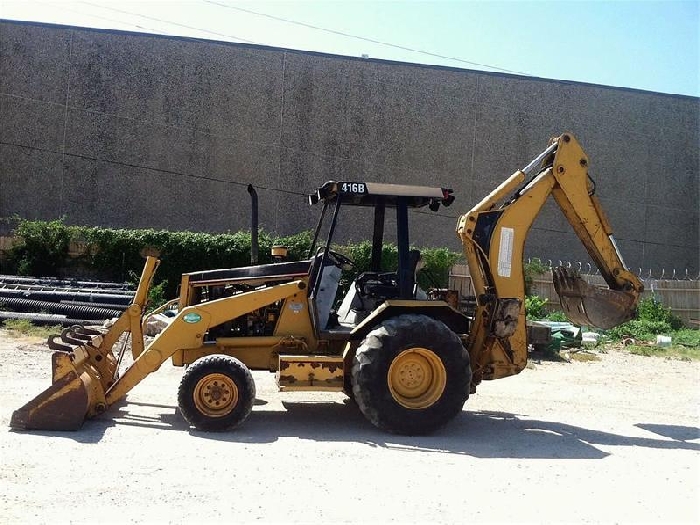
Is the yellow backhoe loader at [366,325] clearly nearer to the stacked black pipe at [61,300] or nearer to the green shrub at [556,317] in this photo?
the stacked black pipe at [61,300]

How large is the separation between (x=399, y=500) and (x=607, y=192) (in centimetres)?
2354

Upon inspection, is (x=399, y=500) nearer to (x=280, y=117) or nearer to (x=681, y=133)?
(x=280, y=117)

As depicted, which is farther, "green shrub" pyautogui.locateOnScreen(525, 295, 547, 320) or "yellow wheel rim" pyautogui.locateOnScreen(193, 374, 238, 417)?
"green shrub" pyautogui.locateOnScreen(525, 295, 547, 320)

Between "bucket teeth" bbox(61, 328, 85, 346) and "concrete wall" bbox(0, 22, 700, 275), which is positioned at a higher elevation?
"concrete wall" bbox(0, 22, 700, 275)

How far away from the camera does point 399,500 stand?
16.4 ft

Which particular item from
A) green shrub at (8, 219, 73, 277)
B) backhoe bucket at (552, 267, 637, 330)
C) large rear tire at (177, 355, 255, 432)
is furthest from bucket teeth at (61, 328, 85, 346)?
green shrub at (8, 219, 73, 277)

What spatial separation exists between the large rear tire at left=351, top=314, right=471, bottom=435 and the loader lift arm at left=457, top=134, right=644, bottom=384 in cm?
77

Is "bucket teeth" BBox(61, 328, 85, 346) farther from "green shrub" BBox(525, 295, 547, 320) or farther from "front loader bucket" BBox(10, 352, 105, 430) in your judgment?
"green shrub" BBox(525, 295, 547, 320)

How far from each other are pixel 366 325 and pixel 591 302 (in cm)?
295

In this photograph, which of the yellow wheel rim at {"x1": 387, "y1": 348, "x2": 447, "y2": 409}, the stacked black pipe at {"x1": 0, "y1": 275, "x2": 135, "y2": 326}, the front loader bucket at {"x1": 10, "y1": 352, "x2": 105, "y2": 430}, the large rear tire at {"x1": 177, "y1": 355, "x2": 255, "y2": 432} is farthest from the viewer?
the stacked black pipe at {"x1": 0, "y1": 275, "x2": 135, "y2": 326}

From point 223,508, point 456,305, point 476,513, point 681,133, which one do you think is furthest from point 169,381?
point 681,133

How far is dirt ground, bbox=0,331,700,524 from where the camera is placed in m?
4.73

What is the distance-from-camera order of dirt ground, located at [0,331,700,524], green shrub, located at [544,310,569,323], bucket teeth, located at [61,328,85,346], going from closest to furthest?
dirt ground, located at [0,331,700,524] → bucket teeth, located at [61,328,85,346] → green shrub, located at [544,310,569,323]

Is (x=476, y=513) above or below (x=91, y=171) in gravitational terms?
below
